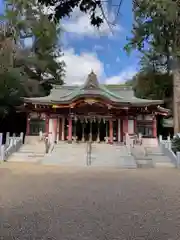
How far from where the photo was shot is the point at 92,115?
765 inches

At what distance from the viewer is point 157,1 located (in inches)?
343

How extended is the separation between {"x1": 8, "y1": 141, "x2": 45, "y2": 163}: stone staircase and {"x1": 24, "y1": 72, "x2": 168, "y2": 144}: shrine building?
7.30 ft

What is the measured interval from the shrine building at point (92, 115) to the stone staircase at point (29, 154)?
222 cm

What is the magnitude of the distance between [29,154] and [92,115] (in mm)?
5567

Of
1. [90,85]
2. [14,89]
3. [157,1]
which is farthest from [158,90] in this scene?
[157,1]

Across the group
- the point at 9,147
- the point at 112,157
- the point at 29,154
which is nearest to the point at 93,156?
the point at 112,157

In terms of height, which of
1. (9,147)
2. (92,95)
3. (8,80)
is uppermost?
(8,80)

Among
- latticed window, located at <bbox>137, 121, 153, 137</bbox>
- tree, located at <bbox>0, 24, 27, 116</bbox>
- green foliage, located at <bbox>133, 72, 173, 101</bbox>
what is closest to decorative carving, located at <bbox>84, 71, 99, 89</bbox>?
latticed window, located at <bbox>137, 121, 153, 137</bbox>

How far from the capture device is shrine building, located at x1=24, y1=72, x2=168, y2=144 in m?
18.4

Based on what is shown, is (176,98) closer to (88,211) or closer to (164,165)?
(164,165)

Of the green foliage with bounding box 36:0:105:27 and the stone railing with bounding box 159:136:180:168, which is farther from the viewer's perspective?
the stone railing with bounding box 159:136:180:168

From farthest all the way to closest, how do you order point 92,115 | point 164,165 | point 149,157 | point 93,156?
1. point 92,115
2. point 149,157
3. point 93,156
4. point 164,165

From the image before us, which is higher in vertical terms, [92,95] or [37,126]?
[92,95]

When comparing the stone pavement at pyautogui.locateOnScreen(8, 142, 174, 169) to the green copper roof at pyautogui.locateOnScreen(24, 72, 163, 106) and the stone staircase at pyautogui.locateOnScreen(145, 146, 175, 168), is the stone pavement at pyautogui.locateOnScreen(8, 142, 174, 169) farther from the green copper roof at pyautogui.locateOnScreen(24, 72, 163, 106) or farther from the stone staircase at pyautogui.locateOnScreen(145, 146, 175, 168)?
the green copper roof at pyautogui.locateOnScreen(24, 72, 163, 106)
